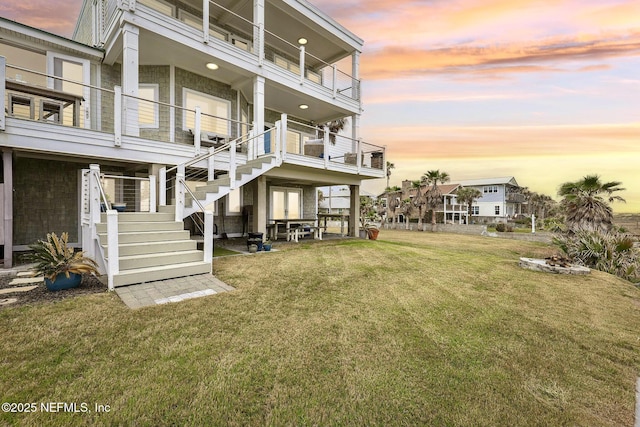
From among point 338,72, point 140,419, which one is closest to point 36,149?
point 140,419

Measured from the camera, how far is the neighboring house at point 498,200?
4209cm

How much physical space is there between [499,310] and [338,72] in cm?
1196

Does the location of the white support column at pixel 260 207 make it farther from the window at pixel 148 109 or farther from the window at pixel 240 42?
the window at pixel 240 42

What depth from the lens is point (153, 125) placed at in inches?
368

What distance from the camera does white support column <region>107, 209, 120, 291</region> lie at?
15.1 ft

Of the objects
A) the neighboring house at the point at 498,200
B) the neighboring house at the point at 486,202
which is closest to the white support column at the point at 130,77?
the neighboring house at the point at 486,202

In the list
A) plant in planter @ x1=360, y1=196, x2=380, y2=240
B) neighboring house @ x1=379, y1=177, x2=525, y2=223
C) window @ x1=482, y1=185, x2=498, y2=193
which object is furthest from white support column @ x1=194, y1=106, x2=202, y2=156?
window @ x1=482, y1=185, x2=498, y2=193

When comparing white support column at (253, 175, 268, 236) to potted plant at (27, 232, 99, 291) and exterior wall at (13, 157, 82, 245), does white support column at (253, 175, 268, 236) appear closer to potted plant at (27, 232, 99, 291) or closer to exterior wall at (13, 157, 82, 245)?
potted plant at (27, 232, 99, 291)

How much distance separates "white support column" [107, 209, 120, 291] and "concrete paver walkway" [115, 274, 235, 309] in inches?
11.6

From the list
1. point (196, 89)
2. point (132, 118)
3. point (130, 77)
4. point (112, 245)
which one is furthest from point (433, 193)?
point (112, 245)

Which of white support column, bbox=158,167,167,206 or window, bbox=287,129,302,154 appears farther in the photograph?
window, bbox=287,129,302,154

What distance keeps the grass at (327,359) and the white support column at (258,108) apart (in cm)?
642

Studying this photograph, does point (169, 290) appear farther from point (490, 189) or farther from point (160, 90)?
point (490, 189)

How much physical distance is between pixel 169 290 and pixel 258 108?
7224mm
